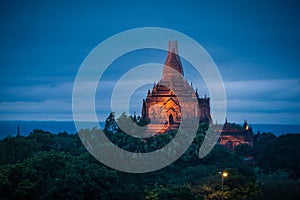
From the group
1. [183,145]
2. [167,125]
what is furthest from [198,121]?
[183,145]

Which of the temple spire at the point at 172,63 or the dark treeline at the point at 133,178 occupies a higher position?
the temple spire at the point at 172,63

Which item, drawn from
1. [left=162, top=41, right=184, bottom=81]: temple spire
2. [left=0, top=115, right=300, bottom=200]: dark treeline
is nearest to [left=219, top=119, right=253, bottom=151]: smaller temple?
[left=162, top=41, right=184, bottom=81]: temple spire

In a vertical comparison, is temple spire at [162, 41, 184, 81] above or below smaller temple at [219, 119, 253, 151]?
above

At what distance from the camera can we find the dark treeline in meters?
31.1

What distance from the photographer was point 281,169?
45.2 m

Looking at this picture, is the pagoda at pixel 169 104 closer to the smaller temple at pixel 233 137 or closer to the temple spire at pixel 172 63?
the temple spire at pixel 172 63

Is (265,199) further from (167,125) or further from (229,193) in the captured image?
(167,125)

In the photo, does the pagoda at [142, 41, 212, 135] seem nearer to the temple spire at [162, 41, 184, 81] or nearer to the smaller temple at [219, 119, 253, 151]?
the temple spire at [162, 41, 184, 81]

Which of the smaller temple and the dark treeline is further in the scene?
the smaller temple

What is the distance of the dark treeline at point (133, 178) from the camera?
31094mm

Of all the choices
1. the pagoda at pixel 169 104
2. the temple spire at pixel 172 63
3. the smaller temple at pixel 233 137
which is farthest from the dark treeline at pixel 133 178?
the temple spire at pixel 172 63

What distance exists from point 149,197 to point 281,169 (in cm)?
1781

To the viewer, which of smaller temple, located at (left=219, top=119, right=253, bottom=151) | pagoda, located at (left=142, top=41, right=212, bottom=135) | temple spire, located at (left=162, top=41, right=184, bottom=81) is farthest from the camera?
temple spire, located at (left=162, top=41, right=184, bottom=81)

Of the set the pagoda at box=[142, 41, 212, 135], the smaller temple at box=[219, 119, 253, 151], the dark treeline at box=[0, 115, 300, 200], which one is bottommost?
the dark treeline at box=[0, 115, 300, 200]
